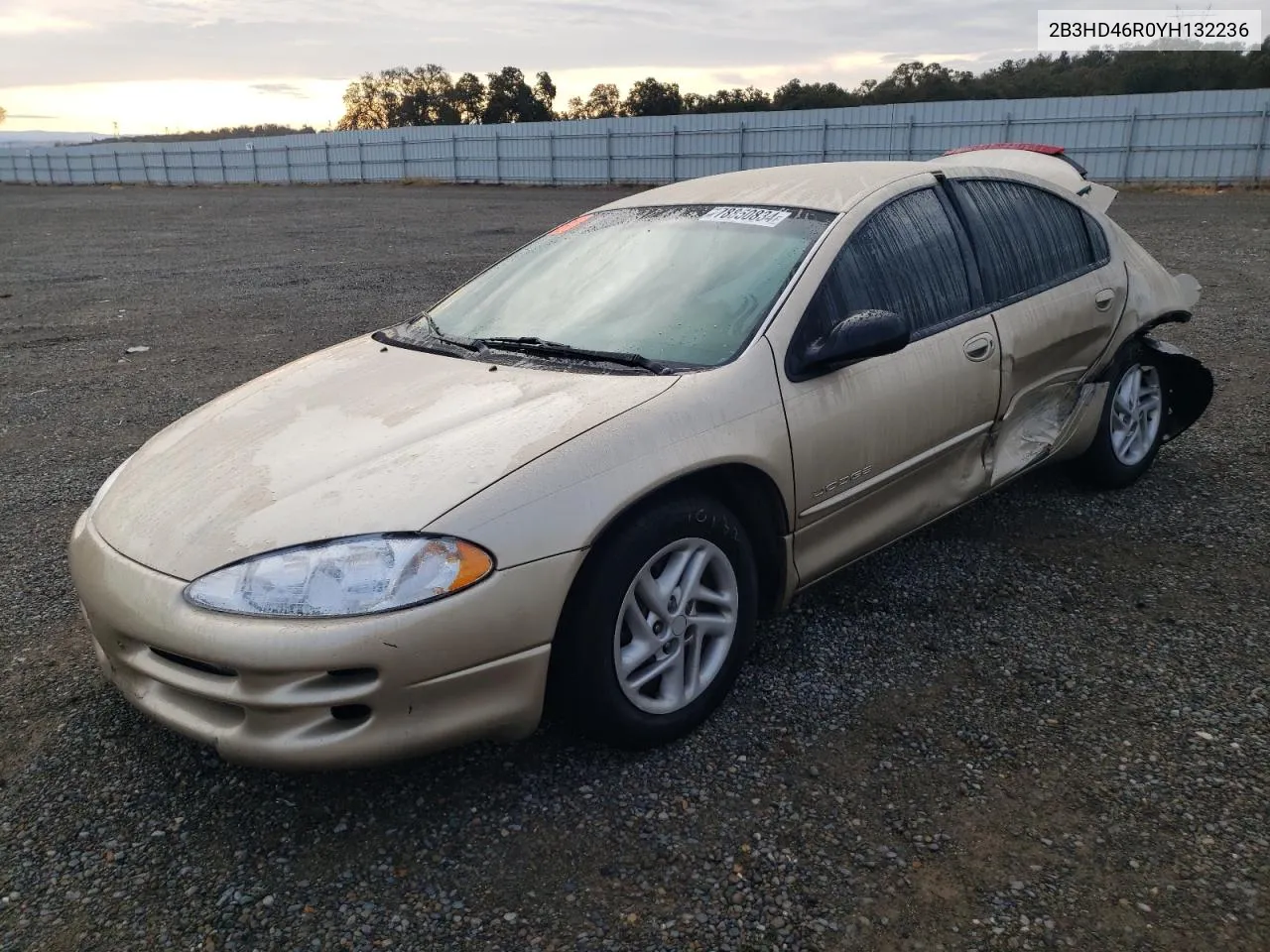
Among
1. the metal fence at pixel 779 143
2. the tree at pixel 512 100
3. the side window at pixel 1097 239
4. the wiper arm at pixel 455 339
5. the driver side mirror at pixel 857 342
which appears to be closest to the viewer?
the driver side mirror at pixel 857 342

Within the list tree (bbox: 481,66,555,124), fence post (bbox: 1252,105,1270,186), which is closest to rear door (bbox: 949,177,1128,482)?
fence post (bbox: 1252,105,1270,186)

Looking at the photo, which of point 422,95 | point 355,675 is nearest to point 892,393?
point 355,675

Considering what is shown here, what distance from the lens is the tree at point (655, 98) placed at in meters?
59.8

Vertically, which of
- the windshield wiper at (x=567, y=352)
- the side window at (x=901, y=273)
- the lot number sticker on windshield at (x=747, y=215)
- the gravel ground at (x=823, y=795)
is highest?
the lot number sticker on windshield at (x=747, y=215)

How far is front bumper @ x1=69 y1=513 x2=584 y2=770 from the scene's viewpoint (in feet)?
7.05

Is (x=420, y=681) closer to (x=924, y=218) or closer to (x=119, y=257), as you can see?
(x=924, y=218)

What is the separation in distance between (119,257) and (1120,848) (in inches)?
628

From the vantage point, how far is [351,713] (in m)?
2.21

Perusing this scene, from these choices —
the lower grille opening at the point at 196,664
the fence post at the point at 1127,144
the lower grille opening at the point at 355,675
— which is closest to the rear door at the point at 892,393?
the lower grille opening at the point at 355,675

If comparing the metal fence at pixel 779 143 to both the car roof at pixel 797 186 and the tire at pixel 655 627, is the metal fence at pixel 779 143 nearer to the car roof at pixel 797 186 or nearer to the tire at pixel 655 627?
the car roof at pixel 797 186

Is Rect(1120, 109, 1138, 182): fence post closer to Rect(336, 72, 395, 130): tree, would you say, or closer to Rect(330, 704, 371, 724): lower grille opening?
Rect(330, 704, 371, 724): lower grille opening

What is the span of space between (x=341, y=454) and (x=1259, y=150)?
2723 cm

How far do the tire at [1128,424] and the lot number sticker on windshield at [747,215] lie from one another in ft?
6.12

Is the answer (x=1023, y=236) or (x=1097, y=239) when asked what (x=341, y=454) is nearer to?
(x=1023, y=236)
